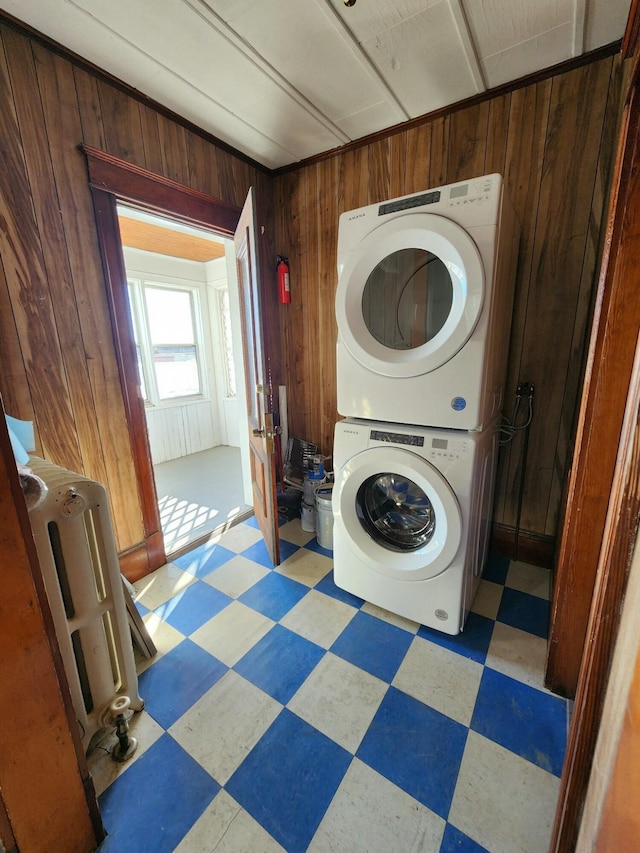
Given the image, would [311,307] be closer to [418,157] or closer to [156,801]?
[418,157]

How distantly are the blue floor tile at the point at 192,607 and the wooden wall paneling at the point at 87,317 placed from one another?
1.33ft

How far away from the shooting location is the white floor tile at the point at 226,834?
0.87 m

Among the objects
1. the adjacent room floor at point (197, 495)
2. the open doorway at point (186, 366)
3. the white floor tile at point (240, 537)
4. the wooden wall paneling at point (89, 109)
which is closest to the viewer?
the wooden wall paneling at point (89, 109)

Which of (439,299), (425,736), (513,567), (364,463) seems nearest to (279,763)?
(425,736)

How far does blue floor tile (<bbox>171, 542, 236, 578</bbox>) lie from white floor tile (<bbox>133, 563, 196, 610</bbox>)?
0.04 m

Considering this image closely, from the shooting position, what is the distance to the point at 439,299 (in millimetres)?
1414

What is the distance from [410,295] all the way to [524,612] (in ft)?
5.06

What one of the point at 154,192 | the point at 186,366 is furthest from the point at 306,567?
the point at 186,366

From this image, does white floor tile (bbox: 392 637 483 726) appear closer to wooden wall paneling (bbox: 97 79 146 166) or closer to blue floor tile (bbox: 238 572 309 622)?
blue floor tile (bbox: 238 572 309 622)

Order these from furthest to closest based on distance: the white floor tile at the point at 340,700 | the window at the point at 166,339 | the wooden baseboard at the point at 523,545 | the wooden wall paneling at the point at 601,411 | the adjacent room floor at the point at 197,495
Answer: the window at the point at 166,339
the adjacent room floor at the point at 197,495
the wooden baseboard at the point at 523,545
the white floor tile at the point at 340,700
the wooden wall paneling at the point at 601,411

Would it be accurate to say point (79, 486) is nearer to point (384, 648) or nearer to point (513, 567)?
point (384, 648)

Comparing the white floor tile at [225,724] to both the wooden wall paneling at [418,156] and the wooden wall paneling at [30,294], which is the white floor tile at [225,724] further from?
the wooden wall paneling at [418,156]

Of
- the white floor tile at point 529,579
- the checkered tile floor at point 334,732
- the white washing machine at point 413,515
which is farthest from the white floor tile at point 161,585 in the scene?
the white floor tile at point 529,579

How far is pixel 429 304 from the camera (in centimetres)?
146
